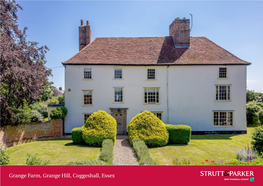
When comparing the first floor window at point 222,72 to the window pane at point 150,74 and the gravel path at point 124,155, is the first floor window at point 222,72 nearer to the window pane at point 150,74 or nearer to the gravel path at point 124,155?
the window pane at point 150,74

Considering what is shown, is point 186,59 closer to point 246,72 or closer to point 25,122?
point 246,72

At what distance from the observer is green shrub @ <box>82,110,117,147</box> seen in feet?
46.8

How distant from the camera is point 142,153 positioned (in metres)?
10.9

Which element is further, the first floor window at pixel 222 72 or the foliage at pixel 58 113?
the first floor window at pixel 222 72

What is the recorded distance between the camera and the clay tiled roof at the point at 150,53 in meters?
19.9

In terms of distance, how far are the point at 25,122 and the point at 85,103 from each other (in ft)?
22.0

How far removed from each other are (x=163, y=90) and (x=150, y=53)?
18.2 feet

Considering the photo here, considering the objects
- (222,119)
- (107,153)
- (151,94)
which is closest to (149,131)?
(107,153)

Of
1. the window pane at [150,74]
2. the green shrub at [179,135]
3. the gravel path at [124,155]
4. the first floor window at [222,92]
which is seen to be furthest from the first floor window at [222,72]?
the gravel path at [124,155]

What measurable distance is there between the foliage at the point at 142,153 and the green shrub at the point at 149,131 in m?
0.79

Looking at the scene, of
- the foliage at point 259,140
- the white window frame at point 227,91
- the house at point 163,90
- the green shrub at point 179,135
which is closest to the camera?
the foliage at point 259,140

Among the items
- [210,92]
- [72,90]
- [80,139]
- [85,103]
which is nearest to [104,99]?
[85,103]

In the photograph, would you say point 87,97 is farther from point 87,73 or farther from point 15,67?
→ point 15,67

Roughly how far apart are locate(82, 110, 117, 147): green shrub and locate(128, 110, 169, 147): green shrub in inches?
78.7
